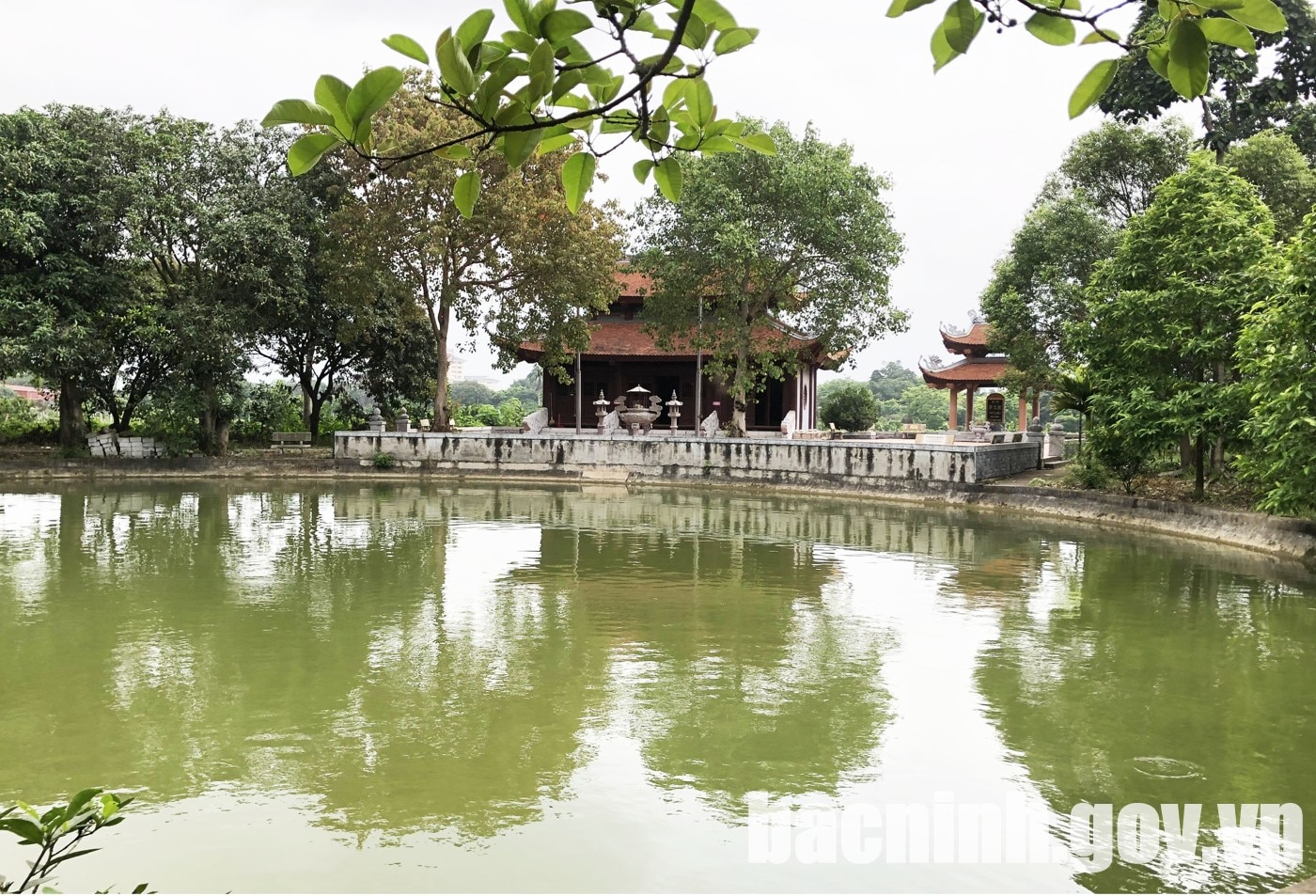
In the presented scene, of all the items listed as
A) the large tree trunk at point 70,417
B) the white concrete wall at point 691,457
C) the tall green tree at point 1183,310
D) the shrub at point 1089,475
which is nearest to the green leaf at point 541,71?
the tall green tree at point 1183,310

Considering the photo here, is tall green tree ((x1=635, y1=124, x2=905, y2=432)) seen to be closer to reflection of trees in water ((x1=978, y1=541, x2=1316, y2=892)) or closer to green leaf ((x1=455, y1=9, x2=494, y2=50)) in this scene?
reflection of trees in water ((x1=978, y1=541, x2=1316, y2=892))

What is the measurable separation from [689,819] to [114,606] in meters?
6.67

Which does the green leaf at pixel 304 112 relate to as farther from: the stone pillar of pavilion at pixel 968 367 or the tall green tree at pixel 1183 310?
the stone pillar of pavilion at pixel 968 367

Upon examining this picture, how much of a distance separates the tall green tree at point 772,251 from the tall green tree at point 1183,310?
25.2ft

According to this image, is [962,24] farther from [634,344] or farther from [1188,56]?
[634,344]

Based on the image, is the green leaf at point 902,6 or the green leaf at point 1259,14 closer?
the green leaf at point 1259,14

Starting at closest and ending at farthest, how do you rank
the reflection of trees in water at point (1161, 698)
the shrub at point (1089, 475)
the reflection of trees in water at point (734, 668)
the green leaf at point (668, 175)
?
the green leaf at point (668, 175) < the reflection of trees in water at point (1161, 698) < the reflection of trees in water at point (734, 668) < the shrub at point (1089, 475)

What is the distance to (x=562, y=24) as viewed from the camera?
143cm

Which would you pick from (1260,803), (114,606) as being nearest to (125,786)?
(114,606)

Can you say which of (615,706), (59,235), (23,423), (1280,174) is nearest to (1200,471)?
(1280,174)

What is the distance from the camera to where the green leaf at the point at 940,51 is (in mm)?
1434

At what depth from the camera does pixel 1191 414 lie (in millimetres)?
15211

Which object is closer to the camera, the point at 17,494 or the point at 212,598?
the point at 212,598

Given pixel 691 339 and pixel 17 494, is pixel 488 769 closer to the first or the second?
pixel 17 494
